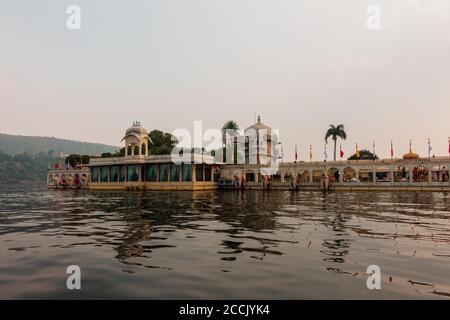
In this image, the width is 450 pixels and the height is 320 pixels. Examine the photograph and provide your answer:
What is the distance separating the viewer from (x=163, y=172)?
199 feet

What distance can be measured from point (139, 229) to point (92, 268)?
591 cm

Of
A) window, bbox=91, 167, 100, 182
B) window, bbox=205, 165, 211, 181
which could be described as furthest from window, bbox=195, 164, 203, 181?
window, bbox=91, 167, 100, 182

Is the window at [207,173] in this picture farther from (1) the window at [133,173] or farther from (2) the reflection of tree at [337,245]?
(2) the reflection of tree at [337,245]

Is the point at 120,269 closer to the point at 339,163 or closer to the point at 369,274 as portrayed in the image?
the point at 369,274

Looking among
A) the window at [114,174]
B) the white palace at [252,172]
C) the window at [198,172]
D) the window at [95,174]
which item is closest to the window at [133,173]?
the white palace at [252,172]

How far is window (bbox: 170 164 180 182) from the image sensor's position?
59062mm

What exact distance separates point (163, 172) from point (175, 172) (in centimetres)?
242

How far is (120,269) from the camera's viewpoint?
795 cm

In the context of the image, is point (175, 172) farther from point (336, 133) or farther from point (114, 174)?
point (336, 133)

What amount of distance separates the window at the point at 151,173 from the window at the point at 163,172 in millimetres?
1095

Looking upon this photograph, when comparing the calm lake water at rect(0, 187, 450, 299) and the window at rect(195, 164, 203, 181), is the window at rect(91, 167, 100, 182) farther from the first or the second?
the calm lake water at rect(0, 187, 450, 299)

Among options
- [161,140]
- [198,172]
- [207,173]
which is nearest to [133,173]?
[198,172]

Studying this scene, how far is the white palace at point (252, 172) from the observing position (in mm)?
52344
